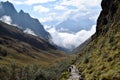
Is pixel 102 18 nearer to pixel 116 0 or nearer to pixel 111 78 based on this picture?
pixel 116 0

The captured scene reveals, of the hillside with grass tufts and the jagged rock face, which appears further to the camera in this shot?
the jagged rock face

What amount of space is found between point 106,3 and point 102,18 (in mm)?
9209

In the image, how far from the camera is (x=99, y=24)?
181 metres

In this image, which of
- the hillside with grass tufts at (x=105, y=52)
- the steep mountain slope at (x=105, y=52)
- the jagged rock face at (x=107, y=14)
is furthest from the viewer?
the jagged rock face at (x=107, y=14)

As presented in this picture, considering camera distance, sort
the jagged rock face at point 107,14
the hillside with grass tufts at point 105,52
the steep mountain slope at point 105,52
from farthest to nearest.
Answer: the jagged rock face at point 107,14, the hillside with grass tufts at point 105,52, the steep mountain slope at point 105,52

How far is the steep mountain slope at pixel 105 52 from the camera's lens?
7607cm

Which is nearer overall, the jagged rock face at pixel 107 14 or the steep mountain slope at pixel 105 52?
the steep mountain slope at pixel 105 52

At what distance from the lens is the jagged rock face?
149 m

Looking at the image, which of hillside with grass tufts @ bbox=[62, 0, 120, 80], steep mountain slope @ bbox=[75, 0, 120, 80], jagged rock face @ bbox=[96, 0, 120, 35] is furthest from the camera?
jagged rock face @ bbox=[96, 0, 120, 35]

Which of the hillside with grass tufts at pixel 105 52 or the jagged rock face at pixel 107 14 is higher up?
the jagged rock face at pixel 107 14

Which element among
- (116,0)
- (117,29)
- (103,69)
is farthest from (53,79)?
(103,69)

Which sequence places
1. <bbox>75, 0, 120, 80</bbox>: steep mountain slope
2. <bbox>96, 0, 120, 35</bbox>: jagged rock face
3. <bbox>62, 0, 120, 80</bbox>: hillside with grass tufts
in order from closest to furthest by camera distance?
1. <bbox>75, 0, 120, 80</bbox>: steep mountain slope
2. <bbox>62, 0, 120, 80</bbox>: hillside with grass tufts
3. <bbox>96, 0, 120, 35</bbox>: jagged rock face

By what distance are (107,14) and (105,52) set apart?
71.9 metres

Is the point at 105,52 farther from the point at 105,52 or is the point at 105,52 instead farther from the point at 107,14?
the point at 107,14
